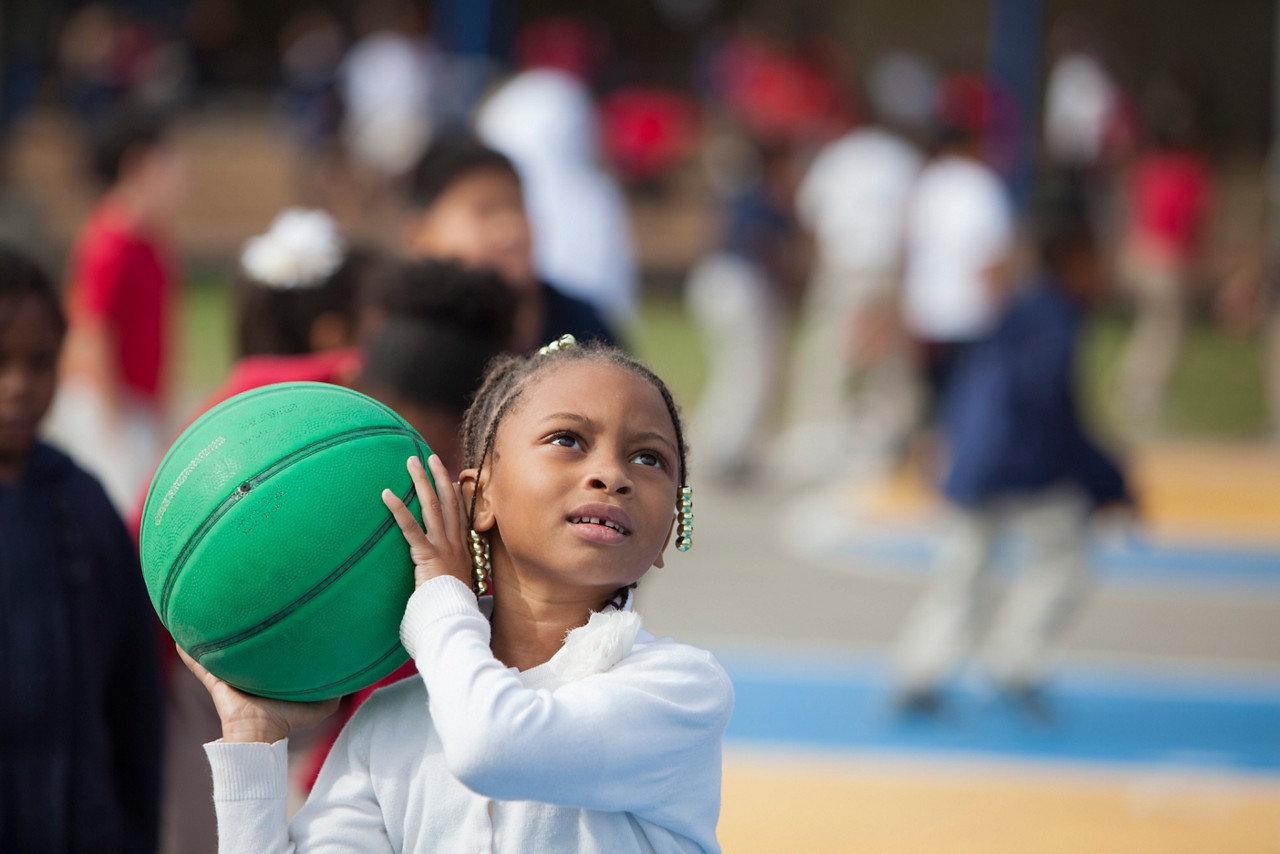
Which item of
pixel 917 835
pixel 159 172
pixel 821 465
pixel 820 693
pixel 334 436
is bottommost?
pixel 334 436

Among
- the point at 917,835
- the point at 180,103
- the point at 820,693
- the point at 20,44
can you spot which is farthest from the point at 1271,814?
the point at 20,44

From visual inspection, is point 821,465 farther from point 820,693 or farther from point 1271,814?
point 1271,814

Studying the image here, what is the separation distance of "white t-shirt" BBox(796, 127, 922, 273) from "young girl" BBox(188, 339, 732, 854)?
1078 cm

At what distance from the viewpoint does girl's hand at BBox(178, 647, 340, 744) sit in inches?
91.2

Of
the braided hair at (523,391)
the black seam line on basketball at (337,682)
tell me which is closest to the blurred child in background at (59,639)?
the black seam line on basketball at (337,682)

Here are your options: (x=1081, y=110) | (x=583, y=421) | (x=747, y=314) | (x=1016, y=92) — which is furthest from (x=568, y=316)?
(x=1081, y=110)

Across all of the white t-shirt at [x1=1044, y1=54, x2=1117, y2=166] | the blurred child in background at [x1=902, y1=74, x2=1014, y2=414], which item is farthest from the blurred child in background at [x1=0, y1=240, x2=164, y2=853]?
the white t-shirt at [x1=1044, y1=54, x2=1117, y2=166]

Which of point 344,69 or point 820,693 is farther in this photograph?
point 344,69

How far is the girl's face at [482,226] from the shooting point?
4176mm

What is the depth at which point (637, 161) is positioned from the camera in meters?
21.8

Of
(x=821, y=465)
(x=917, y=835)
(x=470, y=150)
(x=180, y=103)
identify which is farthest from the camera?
(x=180, y=103)

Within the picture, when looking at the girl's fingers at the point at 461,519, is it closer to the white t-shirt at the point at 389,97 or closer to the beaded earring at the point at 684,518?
the beaded earring at the point at 684,518

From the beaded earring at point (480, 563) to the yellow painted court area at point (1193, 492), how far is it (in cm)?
868

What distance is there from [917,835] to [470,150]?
2.69 m
